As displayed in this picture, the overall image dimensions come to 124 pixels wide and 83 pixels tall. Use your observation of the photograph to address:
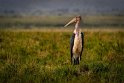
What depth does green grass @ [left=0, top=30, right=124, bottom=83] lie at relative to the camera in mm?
10870

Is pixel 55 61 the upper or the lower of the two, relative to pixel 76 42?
lower

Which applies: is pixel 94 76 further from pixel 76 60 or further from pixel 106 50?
pixel 106 50

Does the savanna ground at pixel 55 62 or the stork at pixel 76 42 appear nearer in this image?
the savanna ground at pixel 55 62

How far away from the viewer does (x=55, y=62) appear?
14.0 meters

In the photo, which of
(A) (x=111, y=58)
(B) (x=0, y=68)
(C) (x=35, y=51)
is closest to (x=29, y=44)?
(C) (x=35, y=51)

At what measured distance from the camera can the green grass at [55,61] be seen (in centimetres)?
1087

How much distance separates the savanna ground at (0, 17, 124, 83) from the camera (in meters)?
10.9

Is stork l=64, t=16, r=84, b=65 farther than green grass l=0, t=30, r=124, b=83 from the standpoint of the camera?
Yes

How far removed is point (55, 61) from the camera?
14219 mm

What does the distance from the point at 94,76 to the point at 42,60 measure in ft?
12.1

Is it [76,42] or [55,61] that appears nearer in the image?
[76,42]

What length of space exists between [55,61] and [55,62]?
0.75ft

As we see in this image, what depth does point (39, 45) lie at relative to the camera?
1838cm

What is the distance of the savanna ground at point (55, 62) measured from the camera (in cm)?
1087
